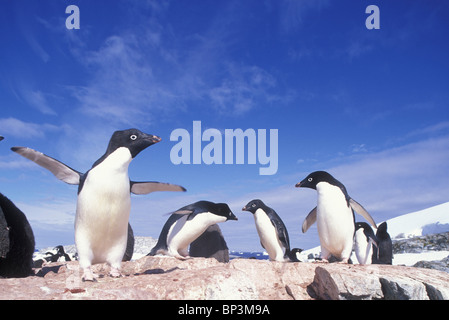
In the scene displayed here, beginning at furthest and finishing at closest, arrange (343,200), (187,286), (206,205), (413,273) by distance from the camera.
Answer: (206,205)
(343,200)
(413,273)
(187,286)

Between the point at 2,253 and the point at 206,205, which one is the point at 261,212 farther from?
the point at 2,253

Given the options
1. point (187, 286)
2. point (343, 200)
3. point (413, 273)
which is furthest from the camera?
point (343, 200)

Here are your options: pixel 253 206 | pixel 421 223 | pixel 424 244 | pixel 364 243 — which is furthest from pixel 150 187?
pixel 421 223

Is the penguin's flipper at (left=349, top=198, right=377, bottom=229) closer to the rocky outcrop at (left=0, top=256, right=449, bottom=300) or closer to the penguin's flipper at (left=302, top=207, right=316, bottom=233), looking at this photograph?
the penguin's flipper at (left=302, top=207, right=316, bottom=233)

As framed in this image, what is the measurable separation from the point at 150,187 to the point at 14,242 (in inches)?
72.5

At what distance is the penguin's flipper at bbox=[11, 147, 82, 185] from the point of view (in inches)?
164

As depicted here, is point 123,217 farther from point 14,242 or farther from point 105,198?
point 14,242

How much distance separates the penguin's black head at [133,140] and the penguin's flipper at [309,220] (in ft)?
11.3

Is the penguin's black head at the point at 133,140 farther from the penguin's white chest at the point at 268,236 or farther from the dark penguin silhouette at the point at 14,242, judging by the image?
the penguin's white chest at the point at 268,236

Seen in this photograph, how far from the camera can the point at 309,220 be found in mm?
6527

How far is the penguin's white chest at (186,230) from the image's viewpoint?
21.7 feet
